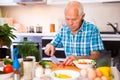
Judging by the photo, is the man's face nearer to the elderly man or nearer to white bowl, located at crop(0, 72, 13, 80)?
the elderly man

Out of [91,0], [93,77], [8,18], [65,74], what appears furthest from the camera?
[8,18]

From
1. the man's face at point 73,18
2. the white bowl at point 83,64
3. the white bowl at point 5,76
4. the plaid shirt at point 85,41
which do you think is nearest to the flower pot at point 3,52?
the white bowl at point 5,76

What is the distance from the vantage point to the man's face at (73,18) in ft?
6.17

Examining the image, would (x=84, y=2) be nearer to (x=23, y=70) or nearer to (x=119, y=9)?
(x=119, y=9)

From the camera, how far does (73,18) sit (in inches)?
75.0

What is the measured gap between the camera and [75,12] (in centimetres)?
188

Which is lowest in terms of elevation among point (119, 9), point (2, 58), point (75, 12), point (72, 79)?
point (72, 79)

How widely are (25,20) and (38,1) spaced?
584 millimetres

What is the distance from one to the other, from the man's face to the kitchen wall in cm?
177

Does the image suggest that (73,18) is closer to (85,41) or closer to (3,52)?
(85,41)

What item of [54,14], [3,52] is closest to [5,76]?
[3,52]

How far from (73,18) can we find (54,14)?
A: 2.04 m

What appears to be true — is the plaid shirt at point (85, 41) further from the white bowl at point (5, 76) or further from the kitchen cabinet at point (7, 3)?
the kitchen cabinet at point (7, 3)

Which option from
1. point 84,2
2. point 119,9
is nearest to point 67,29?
point 84,2
